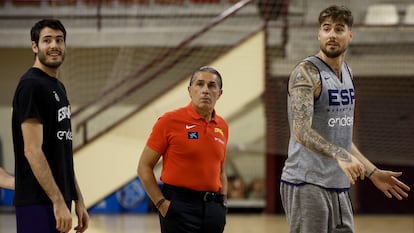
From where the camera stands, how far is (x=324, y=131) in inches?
184

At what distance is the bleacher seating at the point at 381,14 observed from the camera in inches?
542

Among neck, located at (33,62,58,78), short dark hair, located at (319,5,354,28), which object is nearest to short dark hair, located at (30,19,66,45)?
neck, located at (33,62,58,78)

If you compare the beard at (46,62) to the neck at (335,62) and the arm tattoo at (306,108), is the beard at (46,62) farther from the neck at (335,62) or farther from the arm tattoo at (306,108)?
the neck at (335,62)

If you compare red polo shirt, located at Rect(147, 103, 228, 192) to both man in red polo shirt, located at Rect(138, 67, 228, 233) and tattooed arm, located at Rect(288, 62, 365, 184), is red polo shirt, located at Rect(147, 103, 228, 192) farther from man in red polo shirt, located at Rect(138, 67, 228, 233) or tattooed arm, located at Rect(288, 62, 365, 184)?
tattooed arm, located at Rect(288, 62, 365, 184)

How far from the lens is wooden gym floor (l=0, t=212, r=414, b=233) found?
12.0 m

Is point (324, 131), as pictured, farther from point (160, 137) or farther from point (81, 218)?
point (81, 218)

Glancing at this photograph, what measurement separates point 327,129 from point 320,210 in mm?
443

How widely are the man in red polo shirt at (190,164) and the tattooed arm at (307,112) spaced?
34.8 inches

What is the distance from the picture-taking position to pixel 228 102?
1177 cm

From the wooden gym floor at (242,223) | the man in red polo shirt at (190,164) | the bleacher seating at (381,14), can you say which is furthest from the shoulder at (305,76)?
the bleacher seating at (381,14)

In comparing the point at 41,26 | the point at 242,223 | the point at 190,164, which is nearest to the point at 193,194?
the point at 190,164

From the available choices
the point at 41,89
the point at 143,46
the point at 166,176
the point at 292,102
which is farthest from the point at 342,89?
the point at 143,46

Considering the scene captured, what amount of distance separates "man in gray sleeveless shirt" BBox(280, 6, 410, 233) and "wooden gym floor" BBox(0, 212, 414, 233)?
7.09 meters

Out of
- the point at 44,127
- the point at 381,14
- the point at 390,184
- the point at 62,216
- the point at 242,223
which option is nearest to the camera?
the point at 62,216
